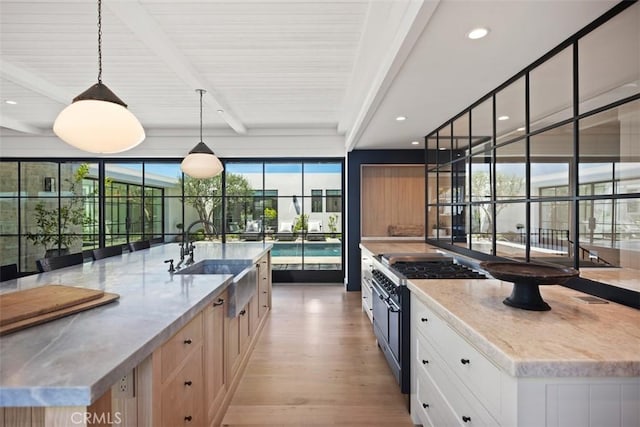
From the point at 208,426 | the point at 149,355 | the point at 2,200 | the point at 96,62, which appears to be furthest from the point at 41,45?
the point at 2,200

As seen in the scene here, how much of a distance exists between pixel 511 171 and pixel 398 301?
1.43 meters

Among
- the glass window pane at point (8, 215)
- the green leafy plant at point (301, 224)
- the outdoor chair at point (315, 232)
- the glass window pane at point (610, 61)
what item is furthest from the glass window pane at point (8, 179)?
the glass window pane at point (610, 61)

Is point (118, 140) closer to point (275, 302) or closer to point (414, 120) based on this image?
point (414, 120)

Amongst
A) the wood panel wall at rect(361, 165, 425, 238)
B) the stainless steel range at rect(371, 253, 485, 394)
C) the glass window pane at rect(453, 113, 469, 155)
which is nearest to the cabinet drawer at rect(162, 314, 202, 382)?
the stainless steel range at rect(371, 253, 485, 394)

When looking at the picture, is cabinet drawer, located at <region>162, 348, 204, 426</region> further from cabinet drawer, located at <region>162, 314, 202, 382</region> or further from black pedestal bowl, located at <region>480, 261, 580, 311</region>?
black pedestal bowl, located at <region>480, 261, 580, 311</region>

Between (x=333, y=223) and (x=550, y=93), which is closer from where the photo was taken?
(x=550, y=93)

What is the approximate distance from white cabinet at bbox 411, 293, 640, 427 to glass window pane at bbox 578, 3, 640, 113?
150 cm

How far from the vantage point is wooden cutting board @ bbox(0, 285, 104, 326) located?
1.26 m

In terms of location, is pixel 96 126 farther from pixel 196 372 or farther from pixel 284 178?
pixel 284 178

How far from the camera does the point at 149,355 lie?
121 centimetres

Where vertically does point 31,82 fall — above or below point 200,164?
above

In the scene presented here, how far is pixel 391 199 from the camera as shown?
5602 millimetres

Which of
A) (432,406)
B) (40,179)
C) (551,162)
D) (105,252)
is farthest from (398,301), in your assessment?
(40,179)

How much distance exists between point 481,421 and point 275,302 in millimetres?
3809
